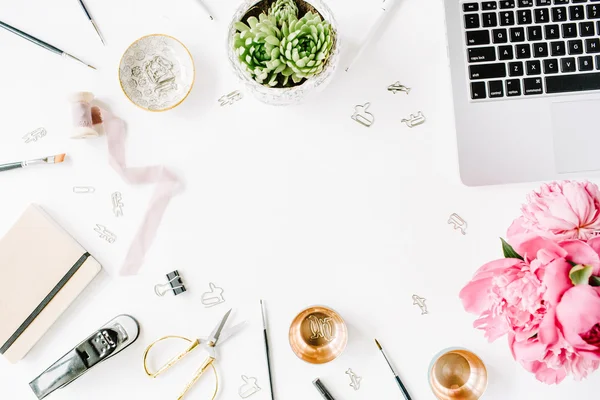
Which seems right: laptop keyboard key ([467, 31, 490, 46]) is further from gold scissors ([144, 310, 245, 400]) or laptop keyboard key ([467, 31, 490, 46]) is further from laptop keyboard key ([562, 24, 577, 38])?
gold scissors ([144, 310, 245, 400])

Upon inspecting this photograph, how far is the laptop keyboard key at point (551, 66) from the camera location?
0.66 m

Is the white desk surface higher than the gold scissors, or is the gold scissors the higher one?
the white desk surface

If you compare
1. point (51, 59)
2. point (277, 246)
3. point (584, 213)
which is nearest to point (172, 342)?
point (277, 246)

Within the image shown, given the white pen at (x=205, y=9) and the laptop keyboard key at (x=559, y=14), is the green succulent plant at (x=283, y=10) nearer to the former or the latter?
the white pen at (x=205, y=9)

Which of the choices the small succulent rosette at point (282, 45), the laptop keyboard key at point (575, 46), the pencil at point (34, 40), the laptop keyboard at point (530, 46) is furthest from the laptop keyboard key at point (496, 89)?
the pencil at point (34, 40)

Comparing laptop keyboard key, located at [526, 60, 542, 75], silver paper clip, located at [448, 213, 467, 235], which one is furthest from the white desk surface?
laptop keyboard key, located at [526, 60, 542, 75]

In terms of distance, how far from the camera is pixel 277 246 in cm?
70

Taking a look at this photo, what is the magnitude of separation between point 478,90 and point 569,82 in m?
0.13

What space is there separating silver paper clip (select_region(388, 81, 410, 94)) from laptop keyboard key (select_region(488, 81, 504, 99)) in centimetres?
11

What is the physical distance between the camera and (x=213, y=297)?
70cm

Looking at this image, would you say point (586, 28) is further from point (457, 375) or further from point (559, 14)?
point (457, 375)

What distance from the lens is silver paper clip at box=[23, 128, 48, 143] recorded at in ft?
2.30

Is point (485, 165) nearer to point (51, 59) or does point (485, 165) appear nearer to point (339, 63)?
point (339, 63)

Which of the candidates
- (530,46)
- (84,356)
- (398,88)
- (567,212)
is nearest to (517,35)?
(530,46)
